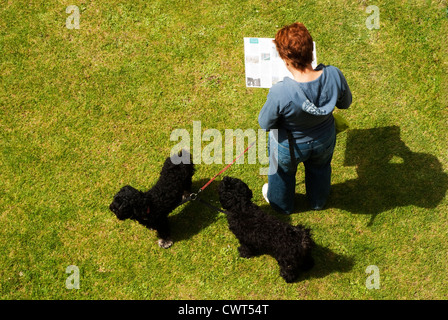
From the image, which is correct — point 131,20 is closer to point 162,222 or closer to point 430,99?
point 162,222

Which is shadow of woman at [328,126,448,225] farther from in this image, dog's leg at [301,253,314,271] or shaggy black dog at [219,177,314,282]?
shaggy black dog at [219,177,314,282]

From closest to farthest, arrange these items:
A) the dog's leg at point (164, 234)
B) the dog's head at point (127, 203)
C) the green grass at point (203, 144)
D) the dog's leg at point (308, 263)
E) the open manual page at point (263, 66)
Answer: the dog's head at point (127, 203) < the dog's leg at point (308, 263) < the dog's leg at point (164, 234) < the green grass at point (203, 144) < the open manual page at point (263, 66)

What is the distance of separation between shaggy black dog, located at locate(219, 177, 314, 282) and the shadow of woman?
4.48 ft

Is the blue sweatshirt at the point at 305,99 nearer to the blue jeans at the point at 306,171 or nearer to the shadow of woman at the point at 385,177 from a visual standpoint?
the blue jeans at the point at 306,171

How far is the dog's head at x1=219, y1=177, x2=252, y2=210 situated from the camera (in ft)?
15.4

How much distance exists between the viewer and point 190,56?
656 centimetres

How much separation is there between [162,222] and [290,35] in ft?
9.66

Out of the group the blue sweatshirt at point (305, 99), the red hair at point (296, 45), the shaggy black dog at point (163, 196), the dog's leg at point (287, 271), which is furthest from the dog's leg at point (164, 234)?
the red hair at point (296, 45)

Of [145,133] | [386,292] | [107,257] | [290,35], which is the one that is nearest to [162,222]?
[107,257]

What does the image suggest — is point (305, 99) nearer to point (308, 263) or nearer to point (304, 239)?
point (304, 239)

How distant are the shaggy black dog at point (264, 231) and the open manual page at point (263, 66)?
231 centimetres

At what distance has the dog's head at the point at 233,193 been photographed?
15.4 feet

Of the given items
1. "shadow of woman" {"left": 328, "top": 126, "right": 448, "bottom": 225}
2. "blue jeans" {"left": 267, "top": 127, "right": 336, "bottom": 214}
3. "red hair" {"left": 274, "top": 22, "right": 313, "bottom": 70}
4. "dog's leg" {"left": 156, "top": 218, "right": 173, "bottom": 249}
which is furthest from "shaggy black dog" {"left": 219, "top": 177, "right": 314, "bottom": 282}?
"red hair" {"left": 274, "top": 22, "right": 313, "bottom": 70}

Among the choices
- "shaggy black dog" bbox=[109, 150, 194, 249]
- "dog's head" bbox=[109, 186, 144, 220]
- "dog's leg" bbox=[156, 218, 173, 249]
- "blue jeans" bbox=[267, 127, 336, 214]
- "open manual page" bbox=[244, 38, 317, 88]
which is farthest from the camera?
"open manual page" bbox=[244, 38, 317, 88]
